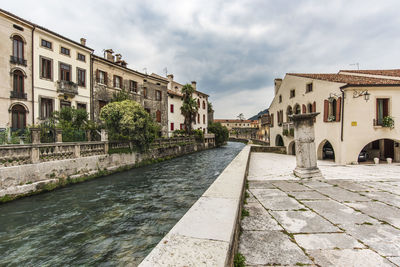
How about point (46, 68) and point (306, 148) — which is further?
point (46, 68)

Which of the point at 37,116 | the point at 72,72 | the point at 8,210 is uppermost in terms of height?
the point at 72,72

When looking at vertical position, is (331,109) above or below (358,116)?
above

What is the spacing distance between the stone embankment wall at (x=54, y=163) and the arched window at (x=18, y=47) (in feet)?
33.9

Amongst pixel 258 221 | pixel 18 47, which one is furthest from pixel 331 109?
pixel 18 47

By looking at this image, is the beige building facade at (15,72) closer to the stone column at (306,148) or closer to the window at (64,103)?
the window at (64,103)

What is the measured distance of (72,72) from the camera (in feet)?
59.3

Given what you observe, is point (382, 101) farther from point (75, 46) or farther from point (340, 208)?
point (75, 46)

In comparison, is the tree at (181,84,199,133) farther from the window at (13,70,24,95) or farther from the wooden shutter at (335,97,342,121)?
the wooden shutter at (335,97,342,121)

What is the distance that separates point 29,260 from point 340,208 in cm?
701

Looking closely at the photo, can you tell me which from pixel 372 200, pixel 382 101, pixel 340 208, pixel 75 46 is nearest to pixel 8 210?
pixel 340 208

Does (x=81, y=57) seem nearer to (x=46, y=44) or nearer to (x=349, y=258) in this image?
(x=46, y=44)

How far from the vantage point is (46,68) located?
639 inches

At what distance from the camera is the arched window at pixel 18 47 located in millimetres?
14484

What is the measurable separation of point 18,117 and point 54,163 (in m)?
8.71
